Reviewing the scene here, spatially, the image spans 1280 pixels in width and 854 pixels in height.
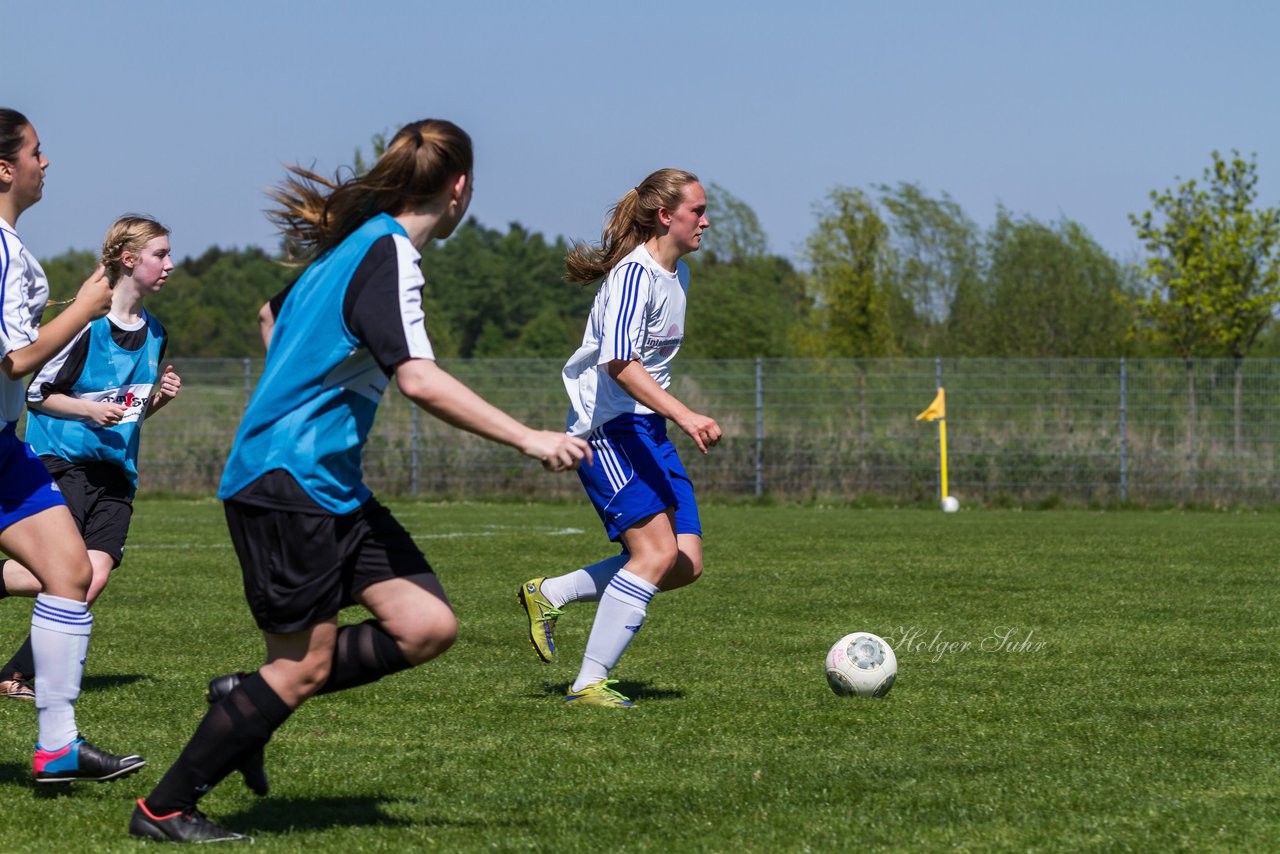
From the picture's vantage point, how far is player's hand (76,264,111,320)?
14.6 feet

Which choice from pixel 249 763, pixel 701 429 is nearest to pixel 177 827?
pixel 249 763

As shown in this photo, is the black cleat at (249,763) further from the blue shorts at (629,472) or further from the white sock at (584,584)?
the white sock at (584,584)

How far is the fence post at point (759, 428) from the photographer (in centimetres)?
2398

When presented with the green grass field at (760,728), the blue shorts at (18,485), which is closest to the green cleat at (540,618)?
the green grass field at (760,728)

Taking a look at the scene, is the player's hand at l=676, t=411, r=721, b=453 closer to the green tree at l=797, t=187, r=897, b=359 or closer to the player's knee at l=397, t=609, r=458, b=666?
the player's knee at l=397, t=609, r=458, b=666

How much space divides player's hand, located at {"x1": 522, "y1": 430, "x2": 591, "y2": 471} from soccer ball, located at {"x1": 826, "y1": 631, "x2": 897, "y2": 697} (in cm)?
283

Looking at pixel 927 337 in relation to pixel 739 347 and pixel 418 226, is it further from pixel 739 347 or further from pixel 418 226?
pixel 418 226

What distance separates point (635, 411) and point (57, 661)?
2467 millimetres

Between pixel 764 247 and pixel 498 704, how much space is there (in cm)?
4093

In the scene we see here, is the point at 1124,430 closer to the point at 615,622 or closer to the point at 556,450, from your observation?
the point at 615,622

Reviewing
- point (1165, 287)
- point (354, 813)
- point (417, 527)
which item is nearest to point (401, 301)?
point (354, 813)

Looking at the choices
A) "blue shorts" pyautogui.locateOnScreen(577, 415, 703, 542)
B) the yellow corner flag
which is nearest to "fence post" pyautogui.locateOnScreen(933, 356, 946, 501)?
the yellow corner flag

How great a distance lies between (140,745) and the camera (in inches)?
211

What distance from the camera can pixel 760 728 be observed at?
5.59 m
